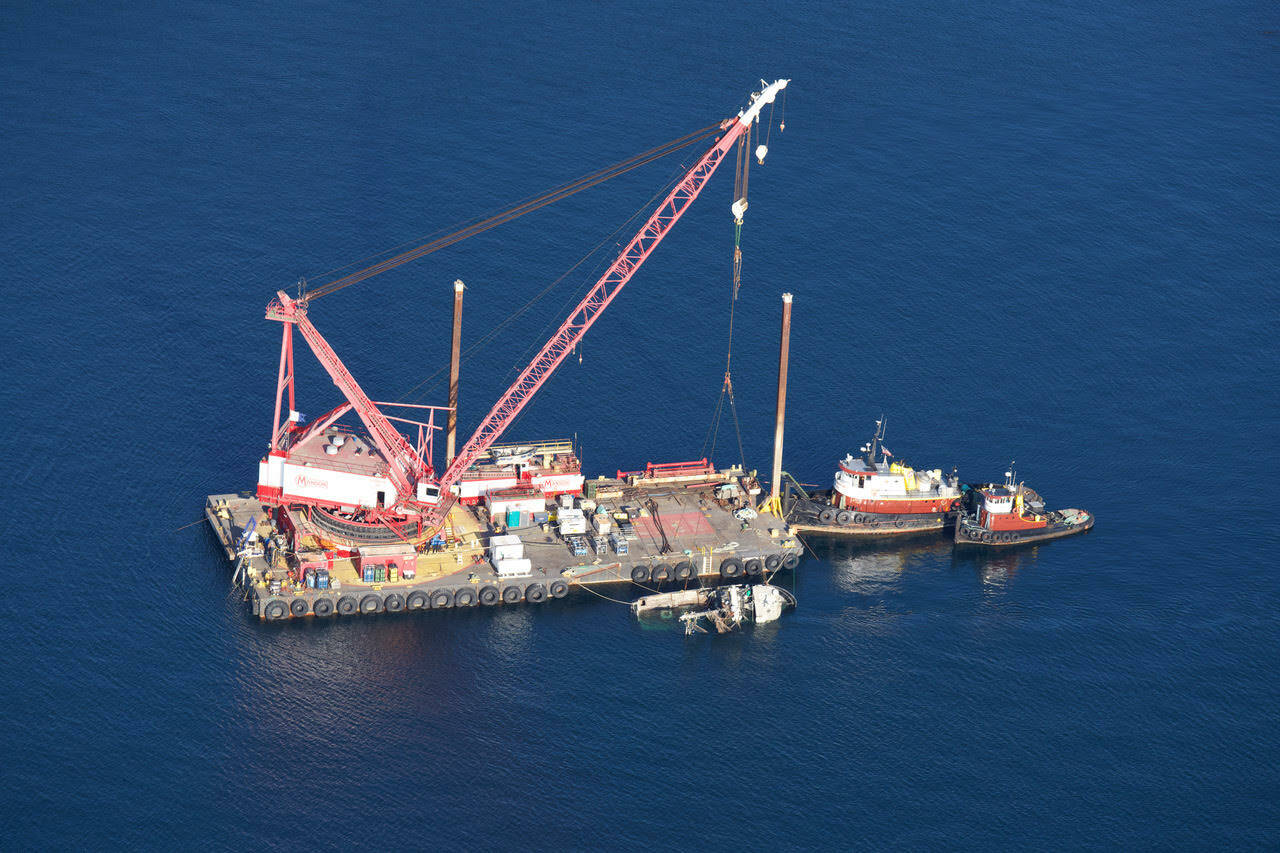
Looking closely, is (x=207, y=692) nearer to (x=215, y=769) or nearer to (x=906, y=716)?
(x=215, y=769)

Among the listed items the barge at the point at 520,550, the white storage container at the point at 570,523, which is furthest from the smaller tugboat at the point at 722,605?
the white storage container at the point at 570,523

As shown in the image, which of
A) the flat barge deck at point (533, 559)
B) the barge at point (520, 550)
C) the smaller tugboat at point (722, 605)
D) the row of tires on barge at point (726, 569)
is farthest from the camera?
the row of tires on barge at point (726, 569)

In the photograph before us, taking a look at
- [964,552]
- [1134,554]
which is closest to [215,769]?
[964,552]

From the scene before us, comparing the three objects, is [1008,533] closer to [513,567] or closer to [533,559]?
[533,559]

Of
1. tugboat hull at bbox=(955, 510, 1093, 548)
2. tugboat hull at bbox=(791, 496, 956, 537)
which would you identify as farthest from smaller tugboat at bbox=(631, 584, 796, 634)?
tugboat hull at bbox=(955, 510, 1093, 548)

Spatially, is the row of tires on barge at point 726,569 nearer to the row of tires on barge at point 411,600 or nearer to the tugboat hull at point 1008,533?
the row of tires on barge at point 411,600

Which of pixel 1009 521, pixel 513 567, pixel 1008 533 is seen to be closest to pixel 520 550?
pixel 513 567
